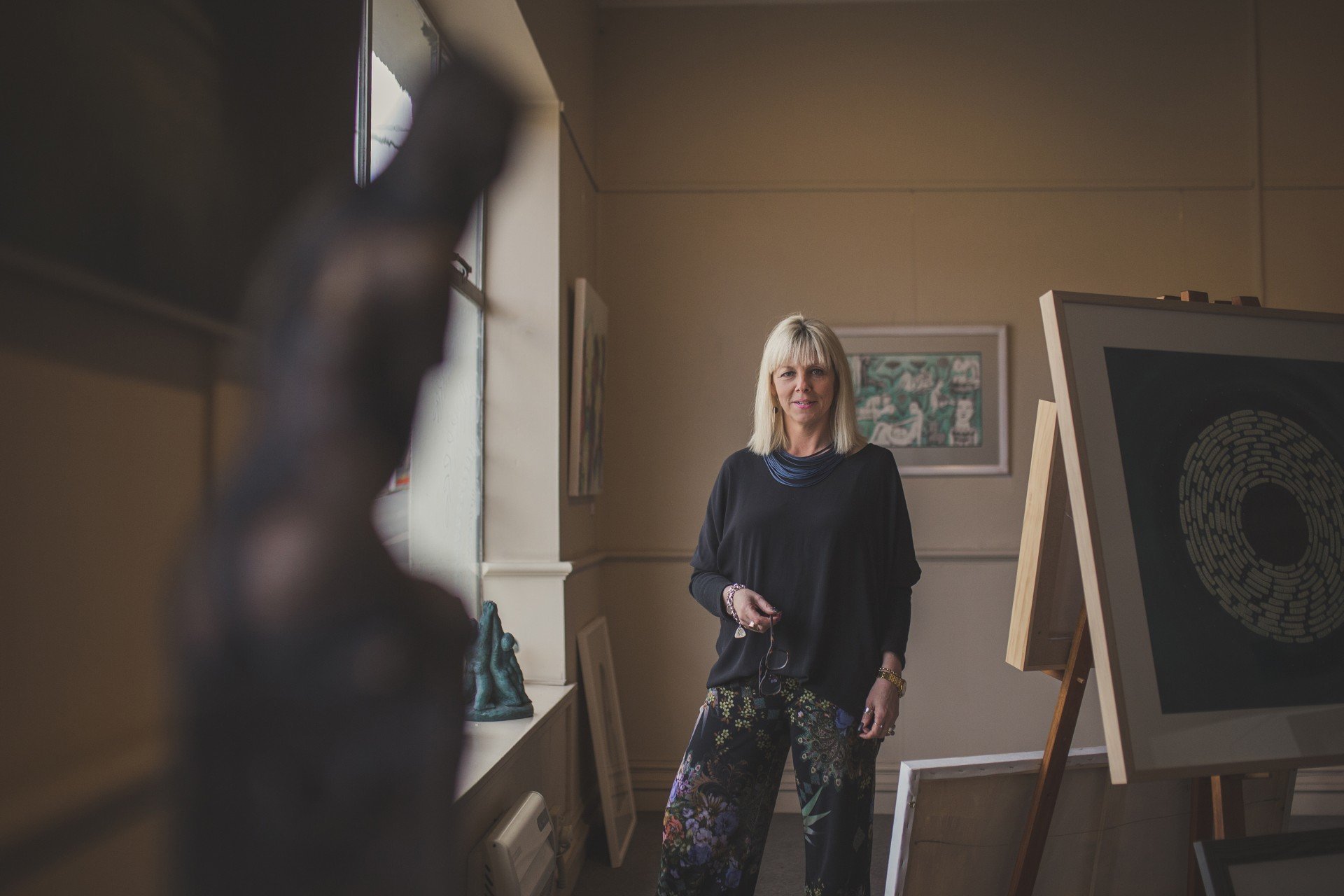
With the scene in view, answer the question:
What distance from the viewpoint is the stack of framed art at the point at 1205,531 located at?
132cm

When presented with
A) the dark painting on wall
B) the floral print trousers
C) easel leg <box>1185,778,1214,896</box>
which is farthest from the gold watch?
easel leg <box>1185,778,1214,896</box>

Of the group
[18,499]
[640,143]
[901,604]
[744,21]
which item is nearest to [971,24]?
[744,21]

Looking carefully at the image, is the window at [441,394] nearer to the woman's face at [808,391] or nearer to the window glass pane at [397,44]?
the window glass pane at [397,44]

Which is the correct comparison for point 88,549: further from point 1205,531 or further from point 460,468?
point 460,468

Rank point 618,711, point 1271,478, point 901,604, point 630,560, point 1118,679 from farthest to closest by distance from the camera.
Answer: point 630,560 < point 618,711 < point 901,604 < point 1271,478 < point 1118,679

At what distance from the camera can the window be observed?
4.74 feet

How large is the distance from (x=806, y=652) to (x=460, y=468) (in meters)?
1.30

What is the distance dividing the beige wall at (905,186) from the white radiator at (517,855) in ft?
5.16

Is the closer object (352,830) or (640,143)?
(352,830)

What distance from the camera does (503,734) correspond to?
2.09m

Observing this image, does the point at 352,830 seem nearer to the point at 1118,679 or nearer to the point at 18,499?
the point at 18,499

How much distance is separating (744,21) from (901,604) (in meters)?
2.90

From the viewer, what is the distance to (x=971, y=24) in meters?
3.67

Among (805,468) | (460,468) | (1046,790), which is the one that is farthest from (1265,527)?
Answer: (460,468)
